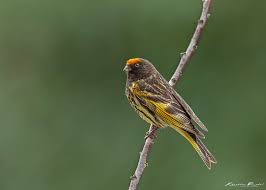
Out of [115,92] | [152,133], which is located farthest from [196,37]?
[115,92]

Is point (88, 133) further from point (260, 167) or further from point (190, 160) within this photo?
point (260, 167)

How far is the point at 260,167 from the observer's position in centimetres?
1098

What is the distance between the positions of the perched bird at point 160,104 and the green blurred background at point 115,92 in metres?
1.86

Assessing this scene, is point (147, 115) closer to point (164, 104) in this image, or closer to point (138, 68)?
point (164, 104)

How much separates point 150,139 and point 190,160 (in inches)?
116

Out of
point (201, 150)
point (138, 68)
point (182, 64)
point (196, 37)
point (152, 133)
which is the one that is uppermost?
point (196, 37)

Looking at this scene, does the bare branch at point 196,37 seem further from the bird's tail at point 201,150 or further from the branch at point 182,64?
the bird's tail at point 201,150

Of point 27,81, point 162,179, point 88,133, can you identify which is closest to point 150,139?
point 162,179

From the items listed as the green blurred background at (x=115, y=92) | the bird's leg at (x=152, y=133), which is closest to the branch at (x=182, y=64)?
the bird's leg at (x=152, y=133)

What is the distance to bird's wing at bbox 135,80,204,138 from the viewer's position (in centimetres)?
841

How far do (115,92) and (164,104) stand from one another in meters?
2.76

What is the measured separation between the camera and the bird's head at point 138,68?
29.5 ft

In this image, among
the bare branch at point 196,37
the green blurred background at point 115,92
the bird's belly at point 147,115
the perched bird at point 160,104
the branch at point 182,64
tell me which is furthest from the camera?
the green blurred background at point 115,92

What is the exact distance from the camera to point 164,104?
8.70 meters
